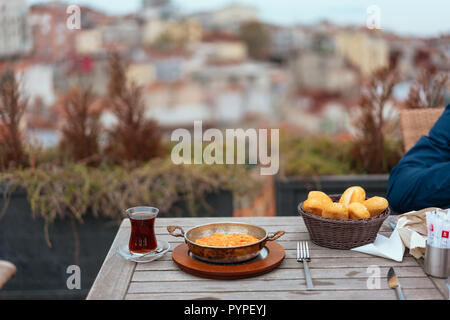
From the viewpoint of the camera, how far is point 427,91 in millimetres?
2590

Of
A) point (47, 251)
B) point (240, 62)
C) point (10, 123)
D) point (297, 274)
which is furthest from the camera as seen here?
point (240, 62)

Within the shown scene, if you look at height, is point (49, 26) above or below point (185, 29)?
below

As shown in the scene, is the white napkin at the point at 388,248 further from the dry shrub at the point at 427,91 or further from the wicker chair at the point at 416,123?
the dry shrub at the point at 427,91

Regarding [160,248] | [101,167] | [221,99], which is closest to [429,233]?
[160,248]

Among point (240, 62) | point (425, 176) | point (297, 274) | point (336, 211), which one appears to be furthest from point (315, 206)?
point (240, 62)

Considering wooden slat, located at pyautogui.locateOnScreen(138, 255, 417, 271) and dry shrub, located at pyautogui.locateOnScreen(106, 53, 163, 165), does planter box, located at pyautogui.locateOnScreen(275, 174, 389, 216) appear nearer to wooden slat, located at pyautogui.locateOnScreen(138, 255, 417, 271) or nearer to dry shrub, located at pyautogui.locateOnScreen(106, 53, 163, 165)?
dry shrub, located at pyautogui.locateOnScreen(106, 53, 163, 165)

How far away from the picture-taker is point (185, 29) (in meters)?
12.6

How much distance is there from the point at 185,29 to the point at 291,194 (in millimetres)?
10915

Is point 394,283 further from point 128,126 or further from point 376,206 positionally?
point 128,126

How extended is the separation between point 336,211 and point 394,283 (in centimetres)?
22

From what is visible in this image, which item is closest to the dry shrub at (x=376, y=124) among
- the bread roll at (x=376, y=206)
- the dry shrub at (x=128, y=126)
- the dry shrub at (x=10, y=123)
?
the dry shrub at (x=128, y=126)

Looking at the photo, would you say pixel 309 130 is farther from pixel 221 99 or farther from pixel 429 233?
pixel 221 99

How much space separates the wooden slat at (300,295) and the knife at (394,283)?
1cm

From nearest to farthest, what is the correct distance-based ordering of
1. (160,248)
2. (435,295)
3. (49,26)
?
(435,295) < (160,248) < (49,26)
